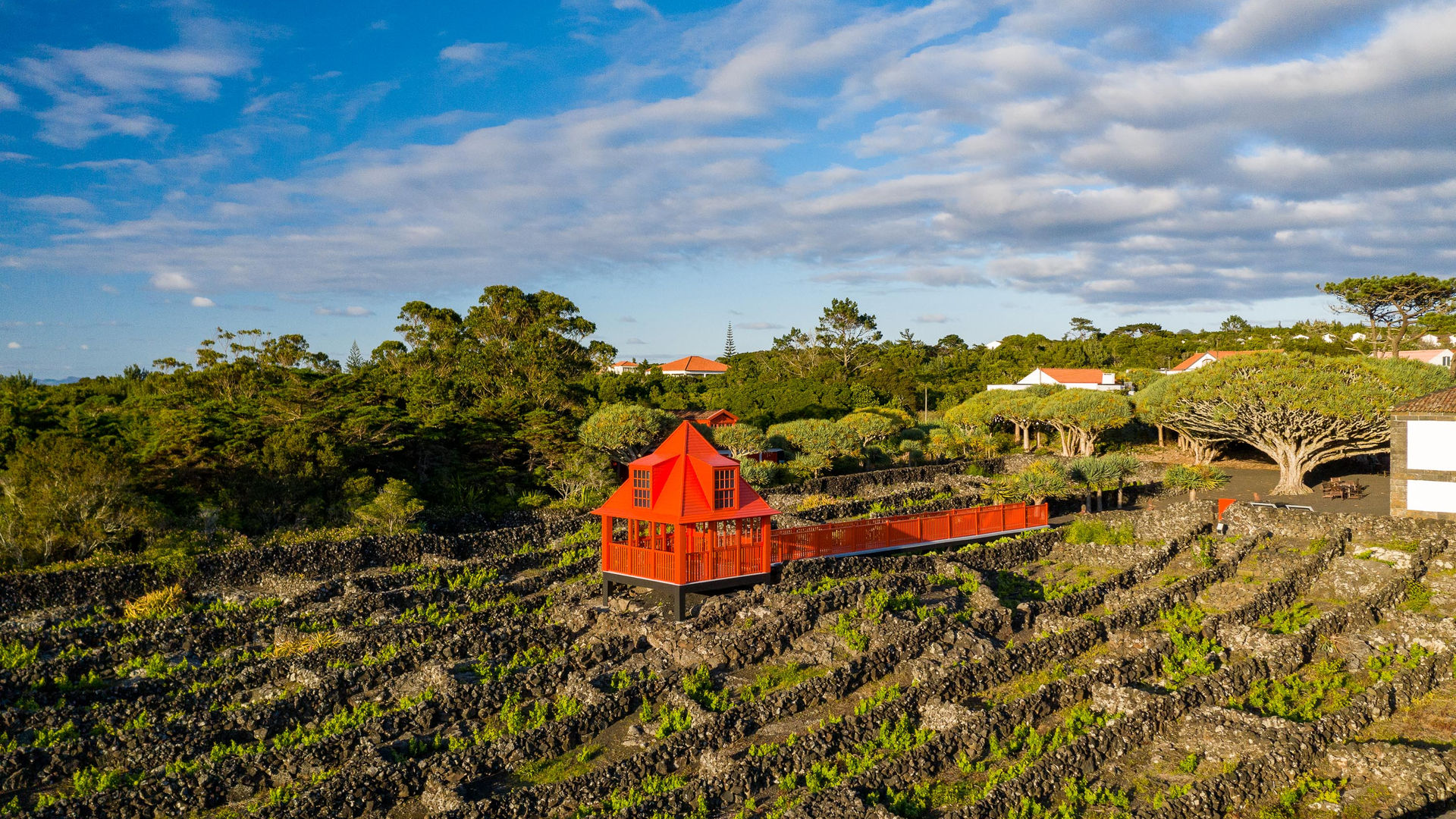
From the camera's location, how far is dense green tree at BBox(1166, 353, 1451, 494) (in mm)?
42375

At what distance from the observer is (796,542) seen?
2928 cm

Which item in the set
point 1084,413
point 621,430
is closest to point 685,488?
point 621,430

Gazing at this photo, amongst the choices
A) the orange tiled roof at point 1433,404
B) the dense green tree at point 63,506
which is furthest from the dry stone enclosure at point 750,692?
the orange tiled roof at point 1433,404

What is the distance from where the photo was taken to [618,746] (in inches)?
643

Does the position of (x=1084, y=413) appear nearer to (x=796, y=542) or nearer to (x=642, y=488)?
(x=796, y=542)

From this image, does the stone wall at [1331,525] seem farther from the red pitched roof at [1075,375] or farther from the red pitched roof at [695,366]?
the red pitched roof at [695,366]

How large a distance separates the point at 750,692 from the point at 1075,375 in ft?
233

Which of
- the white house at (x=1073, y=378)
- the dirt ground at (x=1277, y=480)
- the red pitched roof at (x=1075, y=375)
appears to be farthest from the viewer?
the red pitched roof at (x=1075, y=375)

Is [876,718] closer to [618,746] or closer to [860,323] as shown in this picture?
[618,746]

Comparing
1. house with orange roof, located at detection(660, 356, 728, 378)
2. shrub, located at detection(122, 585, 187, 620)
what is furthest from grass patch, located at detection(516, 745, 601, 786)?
house with orange roof, located at detection(660, 356, 728, 378)

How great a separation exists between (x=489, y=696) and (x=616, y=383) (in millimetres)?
46152

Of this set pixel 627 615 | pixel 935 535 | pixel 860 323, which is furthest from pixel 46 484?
pixel 860 323

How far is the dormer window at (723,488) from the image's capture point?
24828mm

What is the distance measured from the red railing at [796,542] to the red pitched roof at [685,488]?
0.73m
